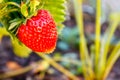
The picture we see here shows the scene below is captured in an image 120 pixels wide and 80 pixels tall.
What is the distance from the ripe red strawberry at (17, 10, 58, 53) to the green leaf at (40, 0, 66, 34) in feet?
0.16

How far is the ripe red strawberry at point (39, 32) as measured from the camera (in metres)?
0.77

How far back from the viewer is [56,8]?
855 mm

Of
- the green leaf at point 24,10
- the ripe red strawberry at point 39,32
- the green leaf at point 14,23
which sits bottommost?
the ripe red strawberry at point 39,32

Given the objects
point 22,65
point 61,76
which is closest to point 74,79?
point 61,76

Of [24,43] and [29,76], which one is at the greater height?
[24,43]

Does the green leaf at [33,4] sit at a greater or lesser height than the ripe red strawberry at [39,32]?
greater

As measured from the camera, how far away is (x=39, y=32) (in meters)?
0.78

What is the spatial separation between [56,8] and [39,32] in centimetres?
10

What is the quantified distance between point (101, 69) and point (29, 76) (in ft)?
1.01

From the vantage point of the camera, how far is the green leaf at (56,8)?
2.74 feet

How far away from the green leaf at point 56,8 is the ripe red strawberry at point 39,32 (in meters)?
0.05

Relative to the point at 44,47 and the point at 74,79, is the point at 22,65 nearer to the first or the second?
the point at 74,79

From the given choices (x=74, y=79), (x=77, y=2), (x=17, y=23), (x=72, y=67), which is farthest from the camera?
(x=72, y=67)

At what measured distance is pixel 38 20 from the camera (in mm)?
779
